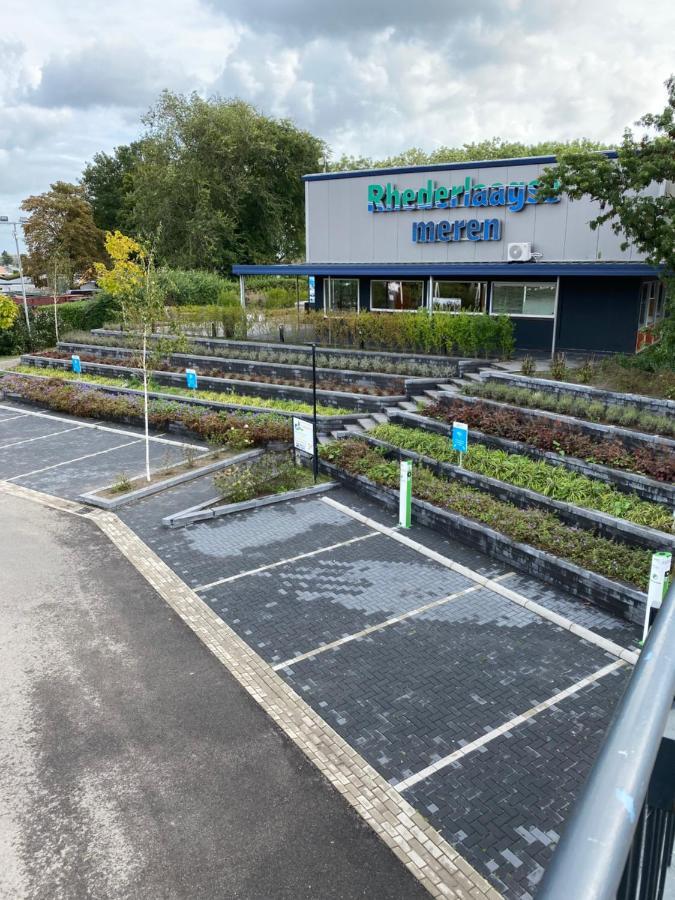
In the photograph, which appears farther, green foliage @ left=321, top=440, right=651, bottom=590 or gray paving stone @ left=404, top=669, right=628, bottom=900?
green foliage @ left=321, top=440, right=651, bottom=590

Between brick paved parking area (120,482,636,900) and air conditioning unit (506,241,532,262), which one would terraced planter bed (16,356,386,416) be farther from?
air conditioning unit (506,241,532,262)

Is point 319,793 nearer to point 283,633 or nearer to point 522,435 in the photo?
point 283,633

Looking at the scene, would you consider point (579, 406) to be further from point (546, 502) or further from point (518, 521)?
point (518, 521)

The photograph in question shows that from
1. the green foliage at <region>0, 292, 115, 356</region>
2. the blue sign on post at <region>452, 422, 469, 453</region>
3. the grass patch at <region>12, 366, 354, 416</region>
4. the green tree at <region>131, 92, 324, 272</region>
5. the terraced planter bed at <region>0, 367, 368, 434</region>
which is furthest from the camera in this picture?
the green tree at <region>131, 92, 324, 272</region>

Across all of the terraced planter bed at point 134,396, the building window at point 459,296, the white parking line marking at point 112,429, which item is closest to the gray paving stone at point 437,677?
the terraced planter bed at point 134,396

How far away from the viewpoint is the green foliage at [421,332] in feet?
64.6

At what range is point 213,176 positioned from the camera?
1688 inches

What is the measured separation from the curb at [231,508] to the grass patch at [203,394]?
13.3ft

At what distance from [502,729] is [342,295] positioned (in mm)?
21070

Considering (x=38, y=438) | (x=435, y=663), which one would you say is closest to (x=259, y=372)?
(x=38, y=438)

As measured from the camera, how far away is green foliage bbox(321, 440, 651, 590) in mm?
9430

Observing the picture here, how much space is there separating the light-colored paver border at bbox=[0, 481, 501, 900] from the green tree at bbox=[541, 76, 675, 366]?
38.4 feet

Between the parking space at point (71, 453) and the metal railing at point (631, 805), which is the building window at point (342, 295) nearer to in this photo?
the parking space at point (71, 453)

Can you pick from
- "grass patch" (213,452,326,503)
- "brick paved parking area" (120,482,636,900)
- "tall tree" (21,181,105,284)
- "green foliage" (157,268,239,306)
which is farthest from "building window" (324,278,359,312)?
"tall tree" (21,181,105,284)
